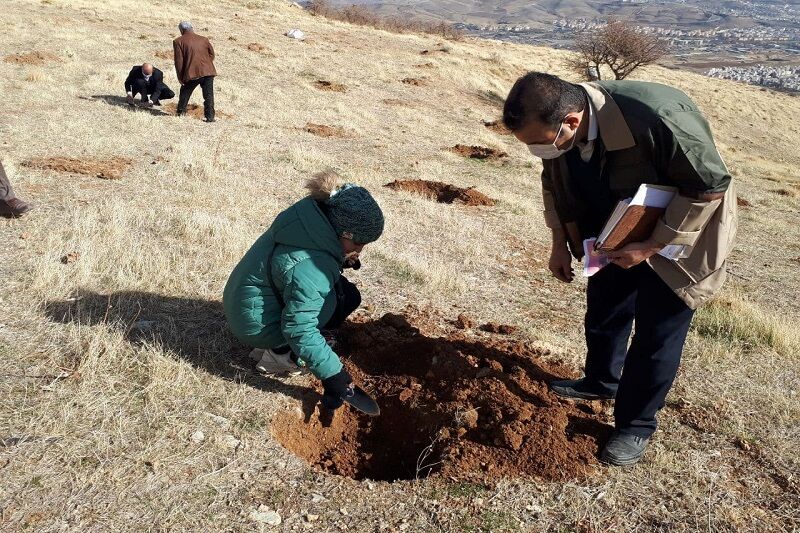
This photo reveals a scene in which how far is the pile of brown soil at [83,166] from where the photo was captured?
6531 millimetres

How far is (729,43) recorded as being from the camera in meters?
130

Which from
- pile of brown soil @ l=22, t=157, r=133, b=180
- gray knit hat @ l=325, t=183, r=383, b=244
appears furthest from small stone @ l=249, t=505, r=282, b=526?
pile of brown soil @ l=22, t=157, r=133, b=180

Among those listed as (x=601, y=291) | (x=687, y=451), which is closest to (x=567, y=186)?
(x=601, y=291)

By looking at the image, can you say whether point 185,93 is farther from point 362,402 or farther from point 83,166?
point 362,402

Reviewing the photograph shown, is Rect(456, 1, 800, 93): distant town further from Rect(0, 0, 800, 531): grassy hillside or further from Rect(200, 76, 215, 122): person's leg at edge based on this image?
Rect(0, 0, 800, 531): grassy hillside

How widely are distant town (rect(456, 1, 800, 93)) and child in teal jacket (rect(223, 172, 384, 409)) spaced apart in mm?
68549

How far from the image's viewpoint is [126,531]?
2266 mm

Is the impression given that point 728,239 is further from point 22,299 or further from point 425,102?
point 425,102

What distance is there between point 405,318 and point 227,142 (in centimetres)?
Answer: 599

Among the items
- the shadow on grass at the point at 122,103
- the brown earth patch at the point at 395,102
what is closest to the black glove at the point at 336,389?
the shadow on grass at the point at 122,103

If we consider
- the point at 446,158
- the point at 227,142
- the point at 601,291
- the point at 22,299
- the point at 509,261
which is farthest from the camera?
the point at 446,158

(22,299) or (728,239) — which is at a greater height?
(728,239)

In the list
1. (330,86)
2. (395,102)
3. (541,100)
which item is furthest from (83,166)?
(395,102)

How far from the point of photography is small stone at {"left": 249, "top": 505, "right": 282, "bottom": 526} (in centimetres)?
238
